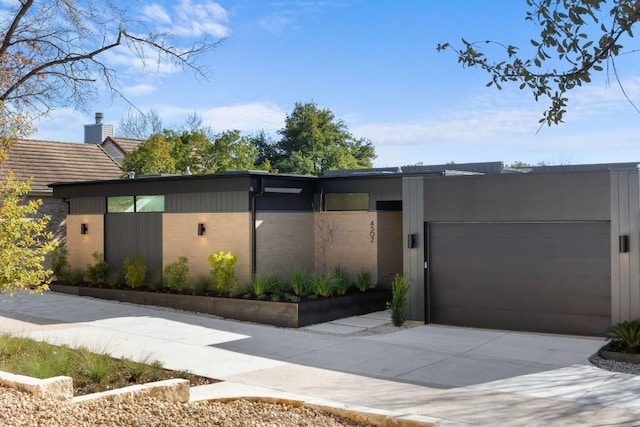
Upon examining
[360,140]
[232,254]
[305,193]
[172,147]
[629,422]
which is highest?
[360,140]

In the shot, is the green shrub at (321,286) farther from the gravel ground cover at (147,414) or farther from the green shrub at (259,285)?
the gravel ground cover at (147,414)

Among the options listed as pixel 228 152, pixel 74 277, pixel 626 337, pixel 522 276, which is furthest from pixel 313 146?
pixel 626 337

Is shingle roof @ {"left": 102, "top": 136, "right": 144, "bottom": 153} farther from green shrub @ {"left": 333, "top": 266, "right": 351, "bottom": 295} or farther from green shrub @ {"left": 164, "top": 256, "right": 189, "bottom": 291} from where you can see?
green shrub @ {"left": 333, "top": 266, "right": 351, "bottom": 295}

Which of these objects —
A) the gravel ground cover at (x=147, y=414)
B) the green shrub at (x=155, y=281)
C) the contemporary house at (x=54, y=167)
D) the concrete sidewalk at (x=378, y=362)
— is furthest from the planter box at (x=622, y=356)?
the contemporary house at (x=54, y=167)

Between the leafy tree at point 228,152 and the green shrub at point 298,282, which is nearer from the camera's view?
the green shrub at point 298,282

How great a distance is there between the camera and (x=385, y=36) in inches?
699

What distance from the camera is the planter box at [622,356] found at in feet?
35.0

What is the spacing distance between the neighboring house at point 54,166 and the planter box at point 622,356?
56.7ft

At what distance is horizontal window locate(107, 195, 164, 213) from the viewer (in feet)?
60.0

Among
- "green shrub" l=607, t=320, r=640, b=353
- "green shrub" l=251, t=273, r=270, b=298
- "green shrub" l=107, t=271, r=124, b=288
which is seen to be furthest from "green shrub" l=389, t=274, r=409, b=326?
"green shrub" l=107, t=271, r=124, b=288

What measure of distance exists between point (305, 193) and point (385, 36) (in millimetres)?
4655

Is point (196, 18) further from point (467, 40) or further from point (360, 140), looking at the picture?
point (360, 140)

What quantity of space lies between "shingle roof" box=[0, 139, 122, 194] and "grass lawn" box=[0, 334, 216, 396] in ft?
45.6

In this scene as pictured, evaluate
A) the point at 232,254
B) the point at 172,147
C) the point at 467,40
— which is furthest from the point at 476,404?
the point at 172,147
